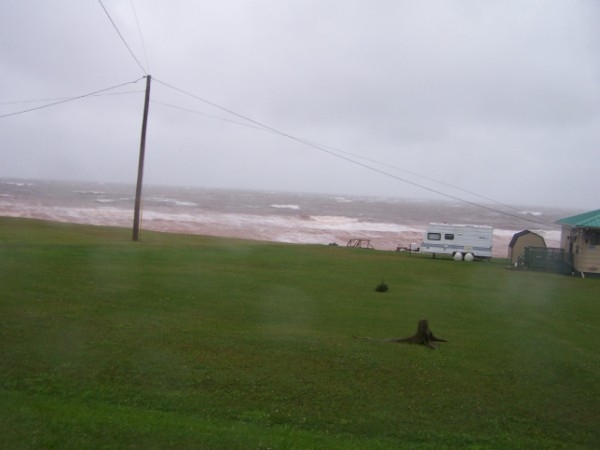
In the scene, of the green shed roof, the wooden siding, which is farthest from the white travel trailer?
the wooden siding

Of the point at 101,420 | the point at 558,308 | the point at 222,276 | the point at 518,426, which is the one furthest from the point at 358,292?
the point at 101,420

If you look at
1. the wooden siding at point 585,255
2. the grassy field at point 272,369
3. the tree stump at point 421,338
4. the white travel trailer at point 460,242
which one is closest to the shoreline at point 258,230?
the white travel trailer at point 460,242

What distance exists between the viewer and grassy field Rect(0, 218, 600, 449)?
277 inches

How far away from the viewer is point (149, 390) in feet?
25.7

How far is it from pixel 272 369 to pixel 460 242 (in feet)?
93.5

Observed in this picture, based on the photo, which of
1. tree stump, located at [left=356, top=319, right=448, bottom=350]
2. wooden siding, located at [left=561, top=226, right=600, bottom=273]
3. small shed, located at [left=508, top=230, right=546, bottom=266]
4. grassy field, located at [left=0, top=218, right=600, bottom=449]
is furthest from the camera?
small shed, located at [left=508, top=230, right=546, bottom=266]

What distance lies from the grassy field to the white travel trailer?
1931 centimetres

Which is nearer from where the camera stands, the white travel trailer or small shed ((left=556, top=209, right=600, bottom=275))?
small shed ((left=556, top=209, right=600, bottom=275))

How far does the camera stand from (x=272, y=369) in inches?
347

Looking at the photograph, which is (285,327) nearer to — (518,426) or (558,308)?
(518,426)

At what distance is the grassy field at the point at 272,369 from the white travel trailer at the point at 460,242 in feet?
63.3

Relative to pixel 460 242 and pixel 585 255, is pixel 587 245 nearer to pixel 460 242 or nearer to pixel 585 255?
pixel 585 255

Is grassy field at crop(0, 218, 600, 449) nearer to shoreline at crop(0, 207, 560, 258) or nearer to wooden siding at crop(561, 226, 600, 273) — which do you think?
wooden siding at crop(561, 226, 600, 273)

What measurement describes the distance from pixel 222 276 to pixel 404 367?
9.28 metres
